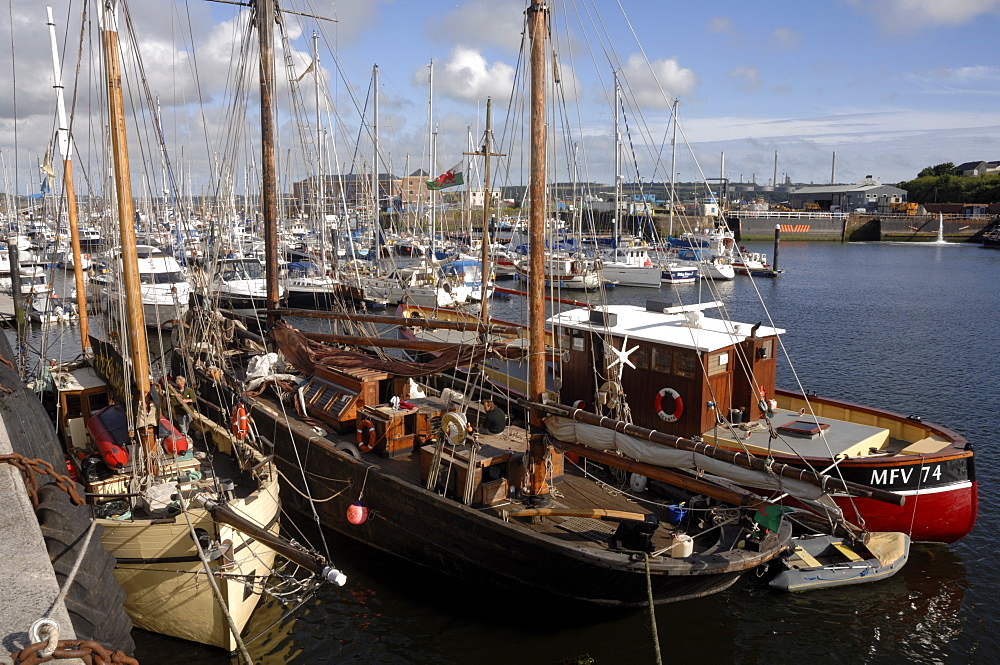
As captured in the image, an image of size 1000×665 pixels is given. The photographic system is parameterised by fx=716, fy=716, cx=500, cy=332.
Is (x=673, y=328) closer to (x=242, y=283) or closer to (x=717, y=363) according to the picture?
(x=717, y=363)

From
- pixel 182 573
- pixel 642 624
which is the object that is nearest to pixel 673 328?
pixel 642 624

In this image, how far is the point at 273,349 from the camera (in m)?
22.4

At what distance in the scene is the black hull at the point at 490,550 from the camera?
40.4 ft

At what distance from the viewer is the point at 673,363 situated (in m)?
17.0

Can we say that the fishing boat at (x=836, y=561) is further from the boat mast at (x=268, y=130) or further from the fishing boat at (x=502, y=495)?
the boat mast at (x=268, y=130)

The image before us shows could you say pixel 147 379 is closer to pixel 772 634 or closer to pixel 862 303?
pixel 772 634

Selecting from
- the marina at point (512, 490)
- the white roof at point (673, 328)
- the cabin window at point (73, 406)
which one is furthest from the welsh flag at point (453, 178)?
the cabin window at point (73, 406)

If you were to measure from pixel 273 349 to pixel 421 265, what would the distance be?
111 feet

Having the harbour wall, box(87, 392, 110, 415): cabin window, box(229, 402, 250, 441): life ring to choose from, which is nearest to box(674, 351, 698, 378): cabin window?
box(229, 402, 250, 441): life ring

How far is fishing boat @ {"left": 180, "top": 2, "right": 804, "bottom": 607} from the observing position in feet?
41.0

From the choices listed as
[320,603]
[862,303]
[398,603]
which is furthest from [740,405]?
[862,303]

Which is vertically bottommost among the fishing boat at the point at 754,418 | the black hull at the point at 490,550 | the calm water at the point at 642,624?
the calm water at the point at 642,624

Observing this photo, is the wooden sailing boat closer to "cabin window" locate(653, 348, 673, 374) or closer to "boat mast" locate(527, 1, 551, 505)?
"boat mast" locate(527, 1, 551, 505)

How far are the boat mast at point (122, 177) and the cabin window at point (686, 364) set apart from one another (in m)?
11.3
